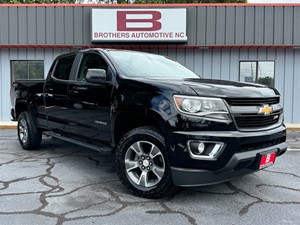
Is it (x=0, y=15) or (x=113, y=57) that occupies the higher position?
(x=0, y=15)

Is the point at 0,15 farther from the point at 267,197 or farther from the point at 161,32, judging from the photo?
the point at 267,197

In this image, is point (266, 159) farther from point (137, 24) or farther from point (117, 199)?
point (137, 24)

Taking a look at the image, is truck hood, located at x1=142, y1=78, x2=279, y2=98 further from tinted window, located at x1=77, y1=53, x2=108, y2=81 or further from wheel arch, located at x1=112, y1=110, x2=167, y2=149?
tinted window, located at x1=77, y1=53, x2=108, y2=81

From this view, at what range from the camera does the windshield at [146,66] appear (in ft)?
14.7

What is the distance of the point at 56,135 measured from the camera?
5.68 m

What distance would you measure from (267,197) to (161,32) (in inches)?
314

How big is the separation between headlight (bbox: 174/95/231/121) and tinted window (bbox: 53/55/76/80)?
8.67ft

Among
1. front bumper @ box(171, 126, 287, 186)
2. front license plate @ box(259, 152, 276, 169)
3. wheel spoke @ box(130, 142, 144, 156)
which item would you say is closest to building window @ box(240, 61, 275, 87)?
front license plate @ box(259, 152, 276, 169)

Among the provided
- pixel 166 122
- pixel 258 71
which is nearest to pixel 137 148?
pixel 166 122

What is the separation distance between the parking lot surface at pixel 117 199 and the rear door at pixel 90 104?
68 centimetres

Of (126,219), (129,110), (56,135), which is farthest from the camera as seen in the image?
(56,135)

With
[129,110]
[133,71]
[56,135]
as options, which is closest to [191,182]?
[129,110]

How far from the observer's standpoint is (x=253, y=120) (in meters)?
3.69

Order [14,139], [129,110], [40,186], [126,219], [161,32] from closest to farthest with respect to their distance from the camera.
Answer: [126,219] < [129,110] < [40,186] < [14,139] < [161,32]
